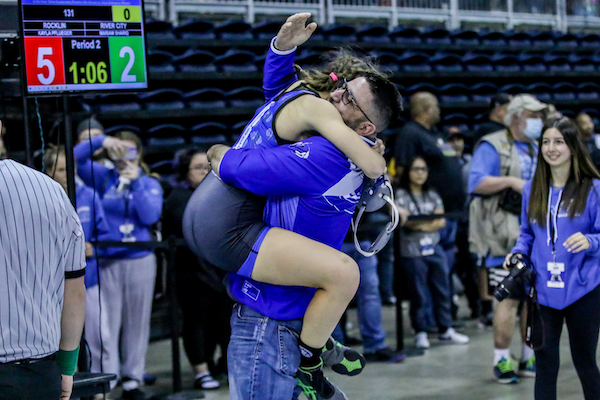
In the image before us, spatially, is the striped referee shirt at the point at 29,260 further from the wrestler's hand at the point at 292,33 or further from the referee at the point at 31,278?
the wrestler's hand at the point at 292,33

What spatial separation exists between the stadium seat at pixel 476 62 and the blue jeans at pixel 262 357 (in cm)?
805

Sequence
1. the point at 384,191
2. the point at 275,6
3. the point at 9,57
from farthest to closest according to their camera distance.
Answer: the point at 275,6
the point at 9,57
the point at 384,191

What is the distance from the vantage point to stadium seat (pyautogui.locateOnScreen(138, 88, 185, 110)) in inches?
285

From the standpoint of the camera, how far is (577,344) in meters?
3.60

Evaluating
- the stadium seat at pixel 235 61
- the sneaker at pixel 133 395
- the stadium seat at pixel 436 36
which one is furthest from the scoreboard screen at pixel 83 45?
the stadium seat at pixel 436 36

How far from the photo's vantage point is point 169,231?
5.17m

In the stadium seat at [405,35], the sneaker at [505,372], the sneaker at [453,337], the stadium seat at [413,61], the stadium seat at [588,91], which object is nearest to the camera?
the sneaker at [505,372]

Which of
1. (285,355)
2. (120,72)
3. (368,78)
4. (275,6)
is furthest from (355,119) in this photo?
(275,6)

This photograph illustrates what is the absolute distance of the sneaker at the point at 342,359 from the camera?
8.20 ft

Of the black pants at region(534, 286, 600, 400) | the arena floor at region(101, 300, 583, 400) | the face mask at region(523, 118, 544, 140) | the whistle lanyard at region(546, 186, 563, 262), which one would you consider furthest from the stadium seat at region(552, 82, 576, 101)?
the black pants at region(534, 286, 600, 400)

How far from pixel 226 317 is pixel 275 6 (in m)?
4.98

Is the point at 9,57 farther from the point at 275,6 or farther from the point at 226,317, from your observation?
the point at 275,6

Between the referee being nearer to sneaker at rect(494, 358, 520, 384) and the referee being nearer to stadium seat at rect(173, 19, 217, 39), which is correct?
sneaker at rect(494, 358, 520, 384)

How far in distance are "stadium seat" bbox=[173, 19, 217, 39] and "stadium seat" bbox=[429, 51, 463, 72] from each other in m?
2.93
